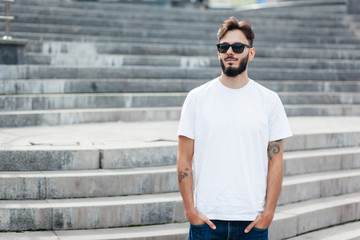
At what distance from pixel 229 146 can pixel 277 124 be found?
0.31 m

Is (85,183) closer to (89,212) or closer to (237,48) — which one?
(89,212)

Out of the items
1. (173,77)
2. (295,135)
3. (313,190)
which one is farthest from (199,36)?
(313,190)

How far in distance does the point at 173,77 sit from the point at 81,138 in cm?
382

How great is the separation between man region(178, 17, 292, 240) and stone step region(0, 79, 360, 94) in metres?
5.25

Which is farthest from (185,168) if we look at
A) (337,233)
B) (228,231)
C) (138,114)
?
(138,114)

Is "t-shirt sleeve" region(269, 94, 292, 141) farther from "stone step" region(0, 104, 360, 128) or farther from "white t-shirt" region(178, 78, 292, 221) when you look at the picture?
"stone step" region(0, 104, 360, 128)

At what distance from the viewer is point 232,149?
278cm

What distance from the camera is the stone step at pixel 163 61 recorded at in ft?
28.9

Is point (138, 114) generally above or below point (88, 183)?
above

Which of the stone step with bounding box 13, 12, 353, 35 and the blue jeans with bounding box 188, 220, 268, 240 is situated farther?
the stone step with bounding box 13, 12, 353, 35

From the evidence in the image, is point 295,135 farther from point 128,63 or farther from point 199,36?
point 199,36

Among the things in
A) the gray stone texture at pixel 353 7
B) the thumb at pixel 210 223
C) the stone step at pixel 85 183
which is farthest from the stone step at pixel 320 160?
the gray stone texture at pixel 353 7

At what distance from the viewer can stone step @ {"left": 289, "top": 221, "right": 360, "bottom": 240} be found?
5.19 m

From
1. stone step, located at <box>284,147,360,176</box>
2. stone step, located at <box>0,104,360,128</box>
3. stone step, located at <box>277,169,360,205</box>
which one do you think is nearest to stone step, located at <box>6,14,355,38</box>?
stone step, located at <box>0,104,360,128</box>
